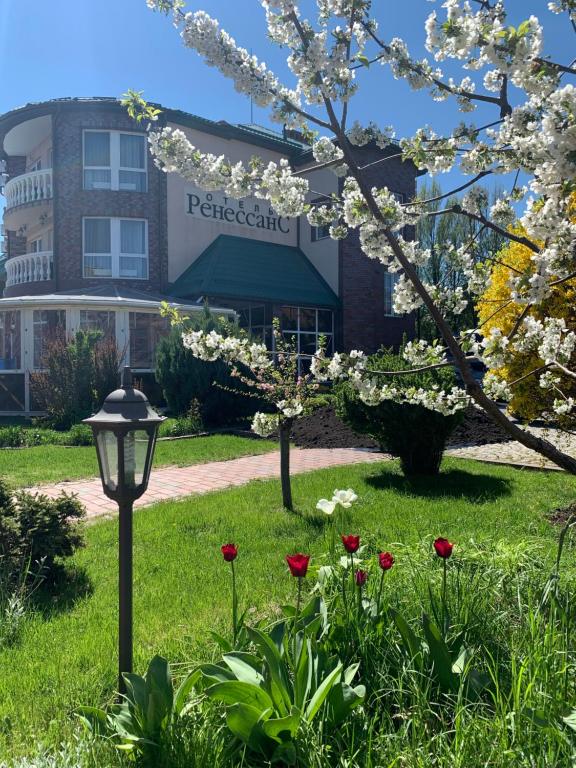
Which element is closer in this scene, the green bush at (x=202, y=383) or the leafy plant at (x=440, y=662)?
the leafy plant at (x=440, y=662)

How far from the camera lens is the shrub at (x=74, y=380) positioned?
47.9 feet

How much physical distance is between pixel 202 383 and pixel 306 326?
35.3 ft

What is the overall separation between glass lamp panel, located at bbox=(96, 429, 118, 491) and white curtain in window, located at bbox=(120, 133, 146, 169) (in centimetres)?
2152

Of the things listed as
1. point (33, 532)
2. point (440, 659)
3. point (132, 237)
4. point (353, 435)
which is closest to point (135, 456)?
point (440, 659)

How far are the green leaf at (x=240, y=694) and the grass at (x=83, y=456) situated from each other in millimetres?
6689

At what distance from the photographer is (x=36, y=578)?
422cm

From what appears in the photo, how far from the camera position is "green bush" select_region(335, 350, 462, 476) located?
7.42 meters

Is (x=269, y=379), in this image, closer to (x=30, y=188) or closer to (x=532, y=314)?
(x=532, y=314)

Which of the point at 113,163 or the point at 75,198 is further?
the point at 113,163

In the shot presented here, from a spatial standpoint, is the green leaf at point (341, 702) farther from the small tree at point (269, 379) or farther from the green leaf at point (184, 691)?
the small tree at point (269, 379)

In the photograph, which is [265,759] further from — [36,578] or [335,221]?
[335,221]

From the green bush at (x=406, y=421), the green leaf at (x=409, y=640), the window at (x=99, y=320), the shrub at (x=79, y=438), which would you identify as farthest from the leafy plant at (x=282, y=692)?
the window at (x=99, y=320)

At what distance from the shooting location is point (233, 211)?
2459cm

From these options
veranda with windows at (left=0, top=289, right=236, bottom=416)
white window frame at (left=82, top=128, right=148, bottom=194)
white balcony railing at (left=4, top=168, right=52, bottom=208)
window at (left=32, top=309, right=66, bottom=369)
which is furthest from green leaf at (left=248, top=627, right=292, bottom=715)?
white balcony railing at (left=4, top=168, right=52, bottom=208)
